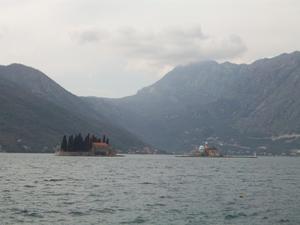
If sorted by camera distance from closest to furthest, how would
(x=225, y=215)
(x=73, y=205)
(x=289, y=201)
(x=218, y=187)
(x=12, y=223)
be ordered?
(x=12, y=223) < (x=225, y=215) < (x=73, y=205) < (x=289, y=201) < (x=218, y=187)

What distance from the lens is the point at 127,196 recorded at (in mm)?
98250

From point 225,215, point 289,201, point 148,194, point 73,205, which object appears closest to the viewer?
point 225,215

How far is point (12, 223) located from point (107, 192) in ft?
133

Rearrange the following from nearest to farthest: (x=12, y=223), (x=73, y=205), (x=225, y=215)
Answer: (x=12, y=223) < (x=225, y=215) < (x=73, y=205)

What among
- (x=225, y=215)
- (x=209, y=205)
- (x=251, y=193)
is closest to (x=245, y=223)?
(x=225, y=215)

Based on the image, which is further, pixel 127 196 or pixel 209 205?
pixel 127 196

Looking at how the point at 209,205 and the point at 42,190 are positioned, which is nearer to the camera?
the point at 209,205

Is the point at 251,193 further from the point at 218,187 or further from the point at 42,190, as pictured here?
the point at 42,190

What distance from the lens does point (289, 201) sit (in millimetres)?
94062

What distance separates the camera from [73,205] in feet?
273

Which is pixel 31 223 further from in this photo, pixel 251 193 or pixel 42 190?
pixel 251 193

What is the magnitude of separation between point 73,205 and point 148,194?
73.0 feet

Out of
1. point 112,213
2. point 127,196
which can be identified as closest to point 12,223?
point 112,213

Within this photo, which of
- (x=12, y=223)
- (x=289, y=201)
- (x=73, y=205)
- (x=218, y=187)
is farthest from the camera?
(x=218, y=187)
